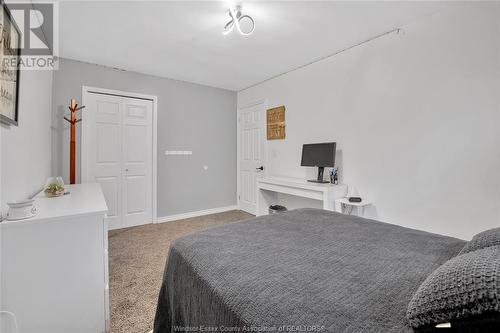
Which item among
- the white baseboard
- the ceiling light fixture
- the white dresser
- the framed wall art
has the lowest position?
the white baseboard

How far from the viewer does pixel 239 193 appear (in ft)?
15.3

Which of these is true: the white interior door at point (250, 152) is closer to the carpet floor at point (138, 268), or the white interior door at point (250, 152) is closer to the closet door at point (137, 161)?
the carpet floor at point (138, 268)

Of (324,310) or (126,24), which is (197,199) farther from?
(324,310)

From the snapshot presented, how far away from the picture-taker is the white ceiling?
80.0 inches

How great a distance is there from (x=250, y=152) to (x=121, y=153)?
2190 mm

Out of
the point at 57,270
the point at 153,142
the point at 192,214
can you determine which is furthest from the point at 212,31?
the point at 192,214

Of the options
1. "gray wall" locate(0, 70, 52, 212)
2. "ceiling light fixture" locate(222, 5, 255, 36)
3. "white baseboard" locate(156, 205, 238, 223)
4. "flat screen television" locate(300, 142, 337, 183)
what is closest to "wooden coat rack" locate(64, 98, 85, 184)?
"gray wall" locate(0, 70, 52, 212)

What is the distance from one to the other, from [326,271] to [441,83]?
2.27 m

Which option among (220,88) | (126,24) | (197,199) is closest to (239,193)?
(197,199)

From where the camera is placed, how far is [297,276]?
0.80 metres

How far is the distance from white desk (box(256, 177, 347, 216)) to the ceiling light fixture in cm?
186

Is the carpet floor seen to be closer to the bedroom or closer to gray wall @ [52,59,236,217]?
the bedroom

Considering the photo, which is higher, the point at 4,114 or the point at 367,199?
the point at 4,114

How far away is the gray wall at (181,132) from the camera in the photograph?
307 cm
